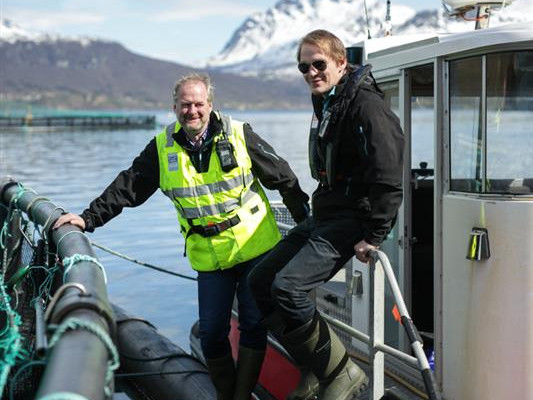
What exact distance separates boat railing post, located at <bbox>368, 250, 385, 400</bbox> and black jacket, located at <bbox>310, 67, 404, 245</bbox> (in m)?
0.21

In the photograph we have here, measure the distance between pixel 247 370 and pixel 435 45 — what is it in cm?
202

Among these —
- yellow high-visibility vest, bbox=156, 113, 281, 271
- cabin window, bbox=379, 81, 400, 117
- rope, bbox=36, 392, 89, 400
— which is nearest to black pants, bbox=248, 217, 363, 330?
yellow high-visibility vest, bbox=156, 113, 281, 271

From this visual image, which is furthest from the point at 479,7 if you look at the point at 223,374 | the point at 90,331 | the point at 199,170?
the point at 90,331

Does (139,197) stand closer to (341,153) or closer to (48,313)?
(341,153)

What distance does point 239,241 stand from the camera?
4156mm

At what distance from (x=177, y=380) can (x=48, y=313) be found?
10.2 ft

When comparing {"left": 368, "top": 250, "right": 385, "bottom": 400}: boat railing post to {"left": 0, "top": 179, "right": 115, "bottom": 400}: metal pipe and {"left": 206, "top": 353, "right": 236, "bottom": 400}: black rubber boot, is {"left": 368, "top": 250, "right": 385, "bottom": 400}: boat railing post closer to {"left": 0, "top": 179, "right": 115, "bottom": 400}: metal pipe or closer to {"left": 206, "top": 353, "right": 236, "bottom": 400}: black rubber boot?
{"left": 206, "top": 353, "right": 236, "bottom": 400}: black rubber boot

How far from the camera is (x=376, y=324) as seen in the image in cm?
376

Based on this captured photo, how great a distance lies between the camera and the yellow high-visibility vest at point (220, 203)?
4152 millimetres

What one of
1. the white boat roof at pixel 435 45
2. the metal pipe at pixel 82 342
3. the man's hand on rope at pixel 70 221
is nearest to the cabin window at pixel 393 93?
the white boat roof at pixel 435 45

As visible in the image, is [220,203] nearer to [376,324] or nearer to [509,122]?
[376,324]

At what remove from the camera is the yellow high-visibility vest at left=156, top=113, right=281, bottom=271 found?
13.6 ft

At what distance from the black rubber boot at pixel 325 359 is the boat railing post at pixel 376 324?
154mm

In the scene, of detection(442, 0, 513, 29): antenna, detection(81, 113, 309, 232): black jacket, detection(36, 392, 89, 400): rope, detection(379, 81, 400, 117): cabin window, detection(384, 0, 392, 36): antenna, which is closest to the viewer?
detection(36, 392, 89, 400): rope
